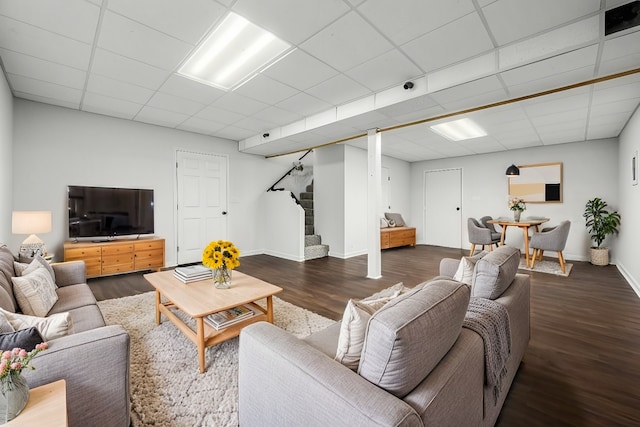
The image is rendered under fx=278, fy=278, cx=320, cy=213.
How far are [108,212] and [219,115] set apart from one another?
2333mm

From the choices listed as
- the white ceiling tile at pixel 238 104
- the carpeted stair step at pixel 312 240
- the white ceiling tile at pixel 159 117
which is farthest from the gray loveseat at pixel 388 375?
the carpeted stair step at pixel 312 240

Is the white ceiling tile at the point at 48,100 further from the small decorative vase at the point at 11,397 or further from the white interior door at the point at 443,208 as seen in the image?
the white interior door at the point at 443,208

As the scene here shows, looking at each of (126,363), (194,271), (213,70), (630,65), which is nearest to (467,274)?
(126,363)

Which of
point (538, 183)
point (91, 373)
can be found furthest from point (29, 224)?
point (538, 183)

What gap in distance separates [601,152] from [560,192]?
1002 mm

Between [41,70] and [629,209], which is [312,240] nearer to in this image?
[41,70]

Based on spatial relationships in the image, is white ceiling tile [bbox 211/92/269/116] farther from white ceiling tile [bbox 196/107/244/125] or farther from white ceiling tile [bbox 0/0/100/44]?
white ceiling tile [bbox 0/0/100/44]

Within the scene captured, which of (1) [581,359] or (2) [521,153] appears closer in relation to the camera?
(1) [581,359]

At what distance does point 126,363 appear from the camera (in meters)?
1.35

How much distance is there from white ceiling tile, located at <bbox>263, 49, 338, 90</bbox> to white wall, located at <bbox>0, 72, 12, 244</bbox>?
2950 mm

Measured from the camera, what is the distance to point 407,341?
90 cm

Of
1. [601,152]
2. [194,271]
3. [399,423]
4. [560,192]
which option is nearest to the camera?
[399,423]

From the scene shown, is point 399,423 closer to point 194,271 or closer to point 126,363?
point 126,363

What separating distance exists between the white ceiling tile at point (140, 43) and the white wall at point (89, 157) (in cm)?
240
